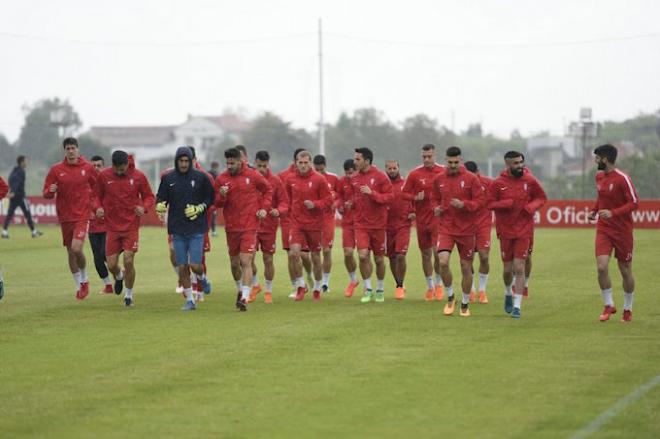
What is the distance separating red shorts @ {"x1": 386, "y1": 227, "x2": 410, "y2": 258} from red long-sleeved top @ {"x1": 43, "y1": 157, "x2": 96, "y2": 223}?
4.78m

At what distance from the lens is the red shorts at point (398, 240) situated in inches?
803

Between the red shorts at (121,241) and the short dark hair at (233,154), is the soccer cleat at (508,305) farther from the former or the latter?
the red shorts at (121,241)

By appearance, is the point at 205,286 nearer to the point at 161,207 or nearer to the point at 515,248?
the point at 161,207

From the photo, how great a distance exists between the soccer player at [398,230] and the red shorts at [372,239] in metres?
0.32

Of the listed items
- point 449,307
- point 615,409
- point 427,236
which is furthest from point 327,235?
point 615,409

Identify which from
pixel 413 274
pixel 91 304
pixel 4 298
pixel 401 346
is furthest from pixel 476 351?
pixel 413 274

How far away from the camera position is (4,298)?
2091 centimetres

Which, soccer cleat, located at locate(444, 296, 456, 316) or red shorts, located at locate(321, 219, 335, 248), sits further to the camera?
red shorts, located at locate(321, 219, 335, 248)

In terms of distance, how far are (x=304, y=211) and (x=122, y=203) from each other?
2870 mm

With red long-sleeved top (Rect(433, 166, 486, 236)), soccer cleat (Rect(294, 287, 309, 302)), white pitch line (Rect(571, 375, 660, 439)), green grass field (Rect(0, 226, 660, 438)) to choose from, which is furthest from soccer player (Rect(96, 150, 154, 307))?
white pitch line (Rect(571, 375, 660, 439))

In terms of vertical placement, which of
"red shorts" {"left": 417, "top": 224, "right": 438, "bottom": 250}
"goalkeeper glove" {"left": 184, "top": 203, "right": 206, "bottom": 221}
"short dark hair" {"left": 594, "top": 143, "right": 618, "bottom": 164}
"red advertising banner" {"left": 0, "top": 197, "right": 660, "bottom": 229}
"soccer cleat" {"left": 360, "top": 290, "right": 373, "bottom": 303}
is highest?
"short dark hair" {"left": 594, "top": 143, "right": 618, "bottom": 164}

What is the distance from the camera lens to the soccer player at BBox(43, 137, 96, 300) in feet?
65.8

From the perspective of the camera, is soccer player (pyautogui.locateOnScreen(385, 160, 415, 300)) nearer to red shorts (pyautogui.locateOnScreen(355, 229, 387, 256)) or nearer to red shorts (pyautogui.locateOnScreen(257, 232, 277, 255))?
red shorts (pyautogui.locateOnScreen(355, 229, 387, 256))

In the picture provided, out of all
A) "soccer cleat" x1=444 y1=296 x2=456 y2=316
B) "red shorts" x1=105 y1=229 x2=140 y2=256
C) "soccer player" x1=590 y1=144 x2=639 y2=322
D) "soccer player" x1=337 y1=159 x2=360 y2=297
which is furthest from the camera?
"soccer player" x1=337 y1=159 x2=360 y2=297
